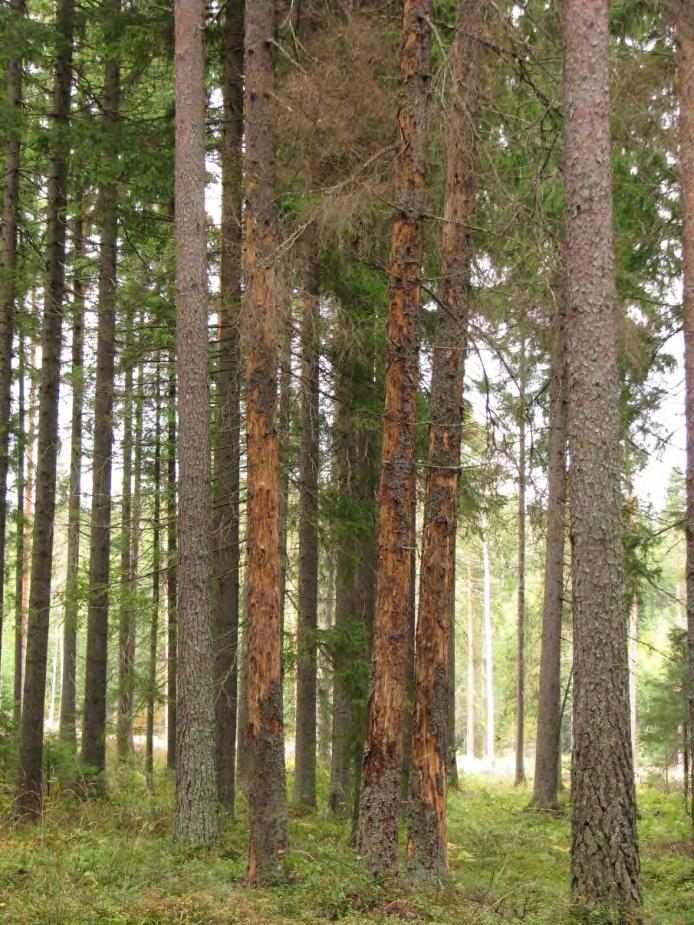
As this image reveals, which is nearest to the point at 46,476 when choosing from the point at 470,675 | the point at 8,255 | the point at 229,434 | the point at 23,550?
the point at 229,434

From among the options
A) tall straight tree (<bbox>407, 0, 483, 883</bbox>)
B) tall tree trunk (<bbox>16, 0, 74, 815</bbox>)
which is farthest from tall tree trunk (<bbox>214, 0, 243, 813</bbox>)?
tall straight tree (<bbox>407, 0, 483, 883</bbox>)

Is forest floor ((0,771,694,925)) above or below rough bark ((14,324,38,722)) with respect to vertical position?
below

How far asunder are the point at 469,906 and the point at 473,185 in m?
6.83

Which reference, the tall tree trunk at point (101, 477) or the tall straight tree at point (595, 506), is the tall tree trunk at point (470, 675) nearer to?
the tall tree trunk at point (101, 477)

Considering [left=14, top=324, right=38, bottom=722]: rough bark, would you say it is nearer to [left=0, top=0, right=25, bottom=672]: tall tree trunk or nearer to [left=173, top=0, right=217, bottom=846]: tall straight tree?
[left=0, top=0, right=25, bottom=672]: tall tree trunk

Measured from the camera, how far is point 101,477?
13578mm

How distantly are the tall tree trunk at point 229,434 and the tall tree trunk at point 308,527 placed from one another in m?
0.93

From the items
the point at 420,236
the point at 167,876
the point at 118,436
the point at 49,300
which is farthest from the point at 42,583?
the point at 118,436

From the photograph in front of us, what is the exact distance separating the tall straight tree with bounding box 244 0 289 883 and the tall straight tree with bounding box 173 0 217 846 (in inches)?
41.8

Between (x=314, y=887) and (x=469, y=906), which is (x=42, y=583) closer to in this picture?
(x=314, y=887)

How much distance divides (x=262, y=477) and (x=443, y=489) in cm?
180

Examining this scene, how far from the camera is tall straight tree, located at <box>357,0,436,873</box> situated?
306 inches

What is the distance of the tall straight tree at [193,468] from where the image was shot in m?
9.23

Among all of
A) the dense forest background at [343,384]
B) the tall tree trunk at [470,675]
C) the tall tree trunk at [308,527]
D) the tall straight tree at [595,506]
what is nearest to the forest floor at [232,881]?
the dense forest background at [343,384]
